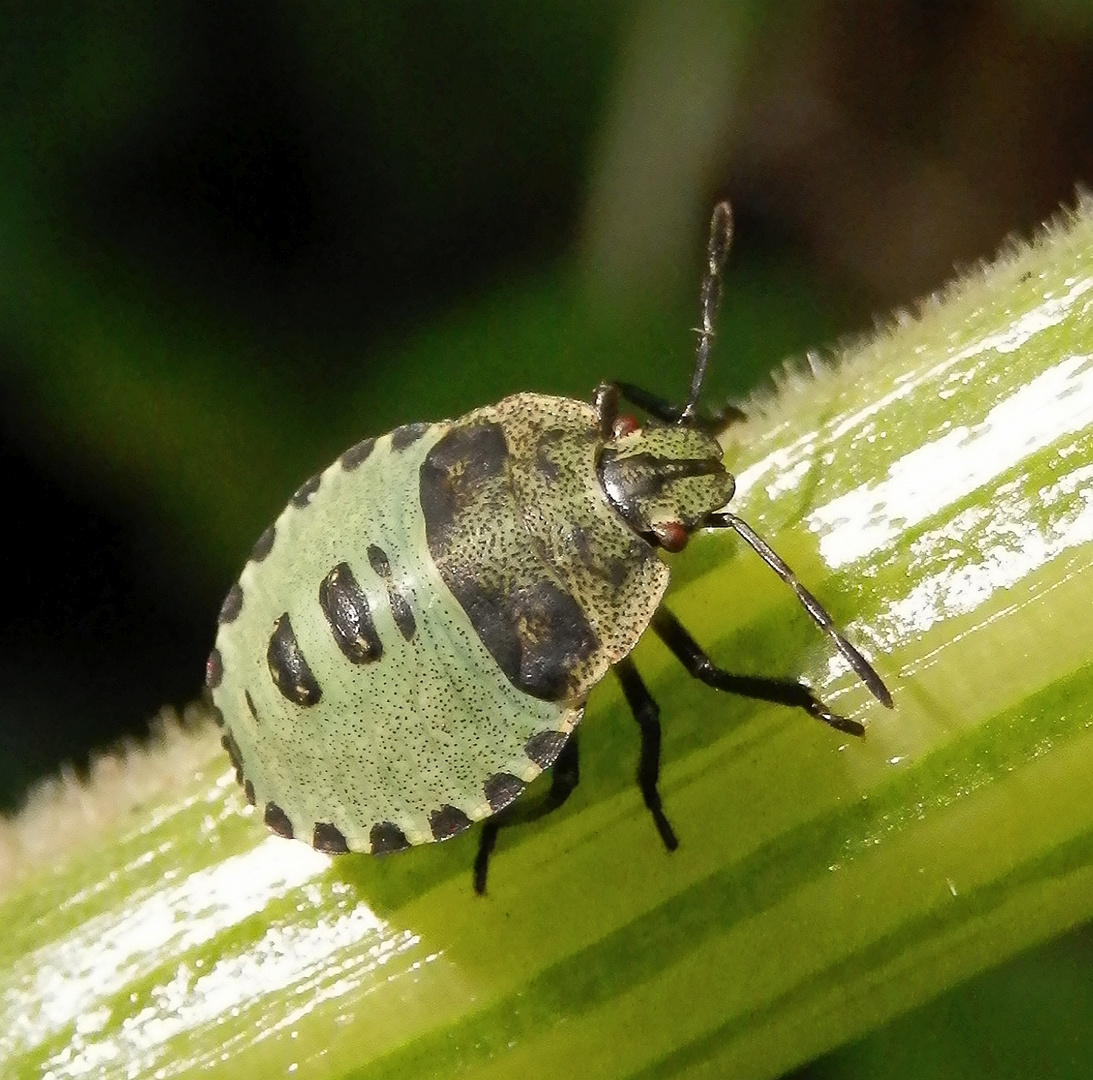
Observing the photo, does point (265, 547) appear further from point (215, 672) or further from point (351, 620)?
point (351, 620)

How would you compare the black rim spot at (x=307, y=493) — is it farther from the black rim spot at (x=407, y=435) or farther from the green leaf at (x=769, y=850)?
the green leaf at (x=769, y=850)

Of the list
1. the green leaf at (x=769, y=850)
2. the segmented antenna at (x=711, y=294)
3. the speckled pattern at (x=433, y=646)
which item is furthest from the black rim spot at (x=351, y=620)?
the segmented antenna at (x=711, y=294)

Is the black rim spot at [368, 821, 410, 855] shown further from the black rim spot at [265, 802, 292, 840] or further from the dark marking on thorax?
the dark marking on thorax

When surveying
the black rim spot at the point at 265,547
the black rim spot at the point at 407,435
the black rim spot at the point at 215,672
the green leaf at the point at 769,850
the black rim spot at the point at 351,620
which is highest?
the black rim spot at the point at 407,435

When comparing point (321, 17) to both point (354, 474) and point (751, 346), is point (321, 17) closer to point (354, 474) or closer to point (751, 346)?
point (751, 346)

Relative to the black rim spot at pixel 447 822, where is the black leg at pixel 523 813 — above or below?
below

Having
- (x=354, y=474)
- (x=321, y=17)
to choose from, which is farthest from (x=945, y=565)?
(x=321, y=17)
